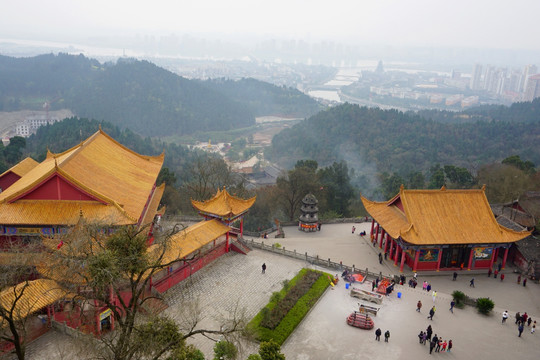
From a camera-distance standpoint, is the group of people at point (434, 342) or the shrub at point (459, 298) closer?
the group of people at point (434, 342)

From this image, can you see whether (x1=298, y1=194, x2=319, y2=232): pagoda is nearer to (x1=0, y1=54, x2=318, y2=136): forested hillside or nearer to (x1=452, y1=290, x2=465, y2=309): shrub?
(x1=452, y1=290, x2=465, y2=309): shrub

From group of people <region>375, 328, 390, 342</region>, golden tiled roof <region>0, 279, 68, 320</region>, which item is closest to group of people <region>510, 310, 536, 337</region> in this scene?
group of people <region>375, 328, 390, 342</region>

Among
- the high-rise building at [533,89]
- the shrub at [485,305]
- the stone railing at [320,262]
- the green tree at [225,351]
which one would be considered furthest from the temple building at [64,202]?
the high-rise building at [533,89]

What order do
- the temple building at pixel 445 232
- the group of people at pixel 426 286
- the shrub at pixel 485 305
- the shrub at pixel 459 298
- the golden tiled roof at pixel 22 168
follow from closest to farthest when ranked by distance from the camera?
the shrub at pixel 485 305 → the shrub at pixel 459 298 → the group of people at pixel 426 286 → the temple building at pixel 445 232 → the golden tiled roof at pixel 22 168

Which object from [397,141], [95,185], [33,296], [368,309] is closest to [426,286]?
[368,309]

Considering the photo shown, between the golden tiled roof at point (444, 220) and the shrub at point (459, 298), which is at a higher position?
the golden tiled roof at point (444, 220)

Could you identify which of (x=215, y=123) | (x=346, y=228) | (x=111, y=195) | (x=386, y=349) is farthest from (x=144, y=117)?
(x=386, y=349)

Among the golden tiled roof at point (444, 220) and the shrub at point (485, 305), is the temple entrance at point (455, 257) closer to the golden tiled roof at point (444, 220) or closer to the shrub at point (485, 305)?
the golden tiled roof at point (444, 220)

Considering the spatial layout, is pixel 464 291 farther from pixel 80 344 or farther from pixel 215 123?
pixel 215 123
